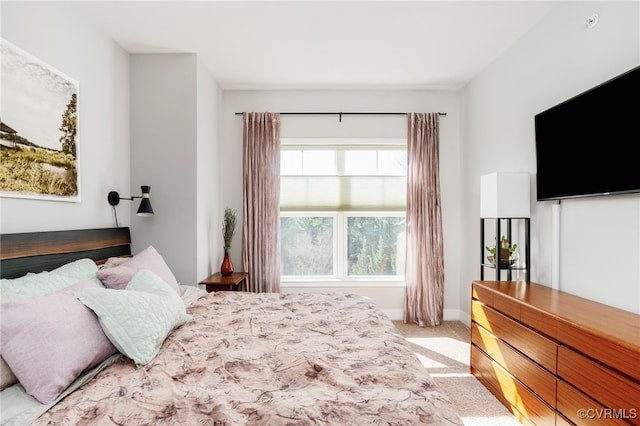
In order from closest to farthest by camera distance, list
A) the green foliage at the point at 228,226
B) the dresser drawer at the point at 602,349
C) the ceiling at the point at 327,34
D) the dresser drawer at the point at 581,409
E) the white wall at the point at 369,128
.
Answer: the dresser drawer at the point at 602,349 → the dresser drawer at the point at 581,409 → the ceiling at the point at 327,34 → the green foliage at the point at 228,226 → the white wall at the point at 369,128

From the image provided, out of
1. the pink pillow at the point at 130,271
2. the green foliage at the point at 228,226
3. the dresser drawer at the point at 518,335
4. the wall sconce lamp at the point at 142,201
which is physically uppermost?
the wall sconce lamp at the point at 142,201

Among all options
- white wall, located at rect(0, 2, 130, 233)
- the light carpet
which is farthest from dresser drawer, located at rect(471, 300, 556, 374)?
white wall, located at rect(0, 2, 130, 233)

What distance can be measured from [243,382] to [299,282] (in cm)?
293

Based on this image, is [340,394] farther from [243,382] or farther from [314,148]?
[314,148]

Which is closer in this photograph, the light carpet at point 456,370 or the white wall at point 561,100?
the white wall at point 561,100

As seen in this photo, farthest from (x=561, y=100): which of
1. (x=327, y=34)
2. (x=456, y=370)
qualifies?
(x=456, y=370)

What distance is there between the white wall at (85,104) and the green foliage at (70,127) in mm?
65

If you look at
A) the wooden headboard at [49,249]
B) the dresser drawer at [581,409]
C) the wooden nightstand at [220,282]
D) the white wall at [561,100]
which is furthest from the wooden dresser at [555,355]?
the wooden headboard at [49,249]

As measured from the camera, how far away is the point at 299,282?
425 cm

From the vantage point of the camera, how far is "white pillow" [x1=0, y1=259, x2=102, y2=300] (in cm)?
148

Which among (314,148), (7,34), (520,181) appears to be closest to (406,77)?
(314,148)

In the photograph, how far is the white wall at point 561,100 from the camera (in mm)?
1977

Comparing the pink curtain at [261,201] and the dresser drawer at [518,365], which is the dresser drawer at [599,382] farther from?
the pink curtain at [261,201]

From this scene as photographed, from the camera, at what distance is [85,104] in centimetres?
259
